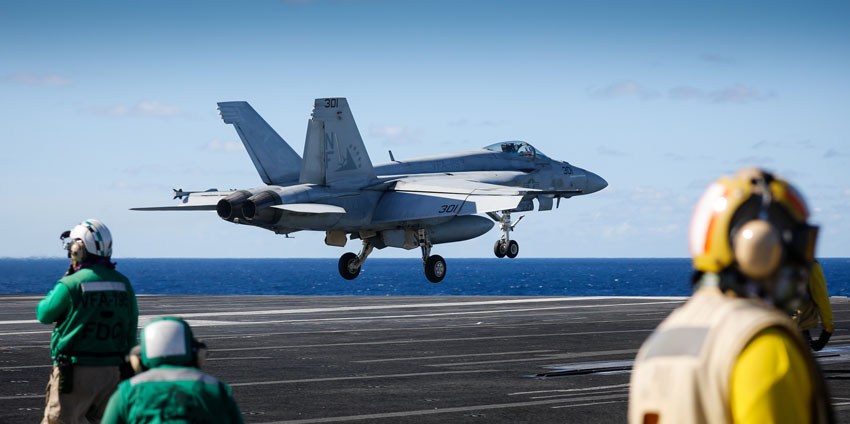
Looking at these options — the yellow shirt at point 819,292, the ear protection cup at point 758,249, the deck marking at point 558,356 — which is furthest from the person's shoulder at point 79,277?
the deck marking at point 558,356

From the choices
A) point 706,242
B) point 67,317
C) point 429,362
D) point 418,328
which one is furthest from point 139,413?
point 418,328

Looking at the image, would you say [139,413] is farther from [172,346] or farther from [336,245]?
[336,245]

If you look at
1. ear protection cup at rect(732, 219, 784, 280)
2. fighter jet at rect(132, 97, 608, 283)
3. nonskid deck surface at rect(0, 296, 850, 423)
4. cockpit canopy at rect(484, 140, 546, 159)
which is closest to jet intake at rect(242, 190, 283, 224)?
fighter jet at rect(132, 97, 608, 283)

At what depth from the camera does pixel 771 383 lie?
271 centimetres

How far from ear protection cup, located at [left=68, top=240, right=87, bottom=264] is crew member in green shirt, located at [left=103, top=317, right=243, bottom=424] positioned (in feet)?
13.1

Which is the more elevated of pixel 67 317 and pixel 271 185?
pixel 271 185

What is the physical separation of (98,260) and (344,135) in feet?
→ 89.1

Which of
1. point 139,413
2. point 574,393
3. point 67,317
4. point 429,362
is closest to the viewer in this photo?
point 139,413

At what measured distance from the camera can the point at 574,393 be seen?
45.6ft

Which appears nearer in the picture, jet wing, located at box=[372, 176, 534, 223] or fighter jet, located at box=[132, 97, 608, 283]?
fighter jet, located at box=[132, 97, 608, 283]

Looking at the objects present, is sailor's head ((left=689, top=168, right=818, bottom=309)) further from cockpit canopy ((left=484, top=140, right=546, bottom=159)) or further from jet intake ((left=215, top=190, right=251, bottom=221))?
cockpit canopy ((left=484, top=140, right=546, bottom=159))

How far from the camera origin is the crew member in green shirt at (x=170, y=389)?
171 inches

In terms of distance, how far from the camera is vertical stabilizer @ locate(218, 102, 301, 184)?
3638cm

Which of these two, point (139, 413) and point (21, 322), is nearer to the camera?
point (139, 413)
